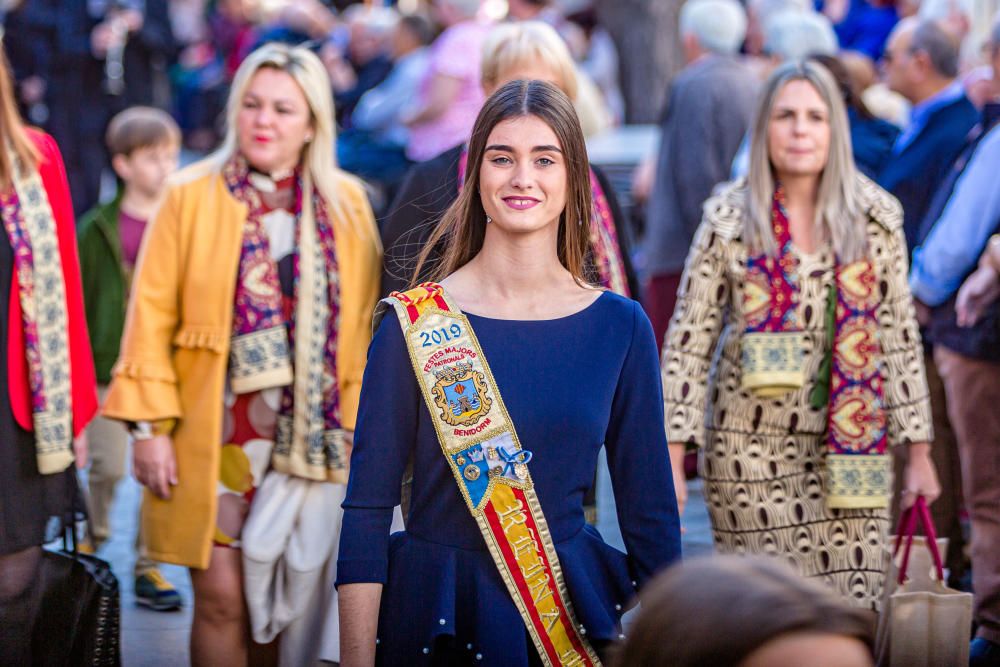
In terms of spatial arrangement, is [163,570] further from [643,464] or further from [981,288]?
[643,464]

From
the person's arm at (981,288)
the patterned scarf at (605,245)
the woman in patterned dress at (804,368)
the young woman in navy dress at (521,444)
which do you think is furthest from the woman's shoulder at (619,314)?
the person's arm at (981,288)

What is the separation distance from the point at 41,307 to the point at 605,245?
179 centimetres

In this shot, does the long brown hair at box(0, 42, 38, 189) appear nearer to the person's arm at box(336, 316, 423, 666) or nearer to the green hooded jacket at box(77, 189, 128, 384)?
the person's arm at box(336, 316, 423, 666)

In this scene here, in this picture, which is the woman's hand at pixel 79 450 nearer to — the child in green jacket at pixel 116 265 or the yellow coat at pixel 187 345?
the yellow coat at pixel 187 345

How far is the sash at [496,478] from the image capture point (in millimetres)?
3109

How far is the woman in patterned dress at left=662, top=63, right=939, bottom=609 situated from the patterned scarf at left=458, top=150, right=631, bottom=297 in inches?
9.5

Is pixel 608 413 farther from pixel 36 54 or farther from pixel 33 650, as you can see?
pixel 36 54

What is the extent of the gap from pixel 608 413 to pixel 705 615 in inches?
49.3

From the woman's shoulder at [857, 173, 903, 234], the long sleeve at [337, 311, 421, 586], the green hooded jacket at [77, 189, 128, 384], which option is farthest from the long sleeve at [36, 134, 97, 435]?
the woman's shoulder at [857, 173, 903, 234]

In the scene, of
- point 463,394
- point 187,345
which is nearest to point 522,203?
point 463,394

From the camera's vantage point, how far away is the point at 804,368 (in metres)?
4.75

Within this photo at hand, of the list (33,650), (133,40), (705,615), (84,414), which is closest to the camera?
(705,615)

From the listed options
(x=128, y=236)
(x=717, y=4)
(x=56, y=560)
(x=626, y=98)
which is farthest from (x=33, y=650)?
(x=626, y=98)

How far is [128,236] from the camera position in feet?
23.3
